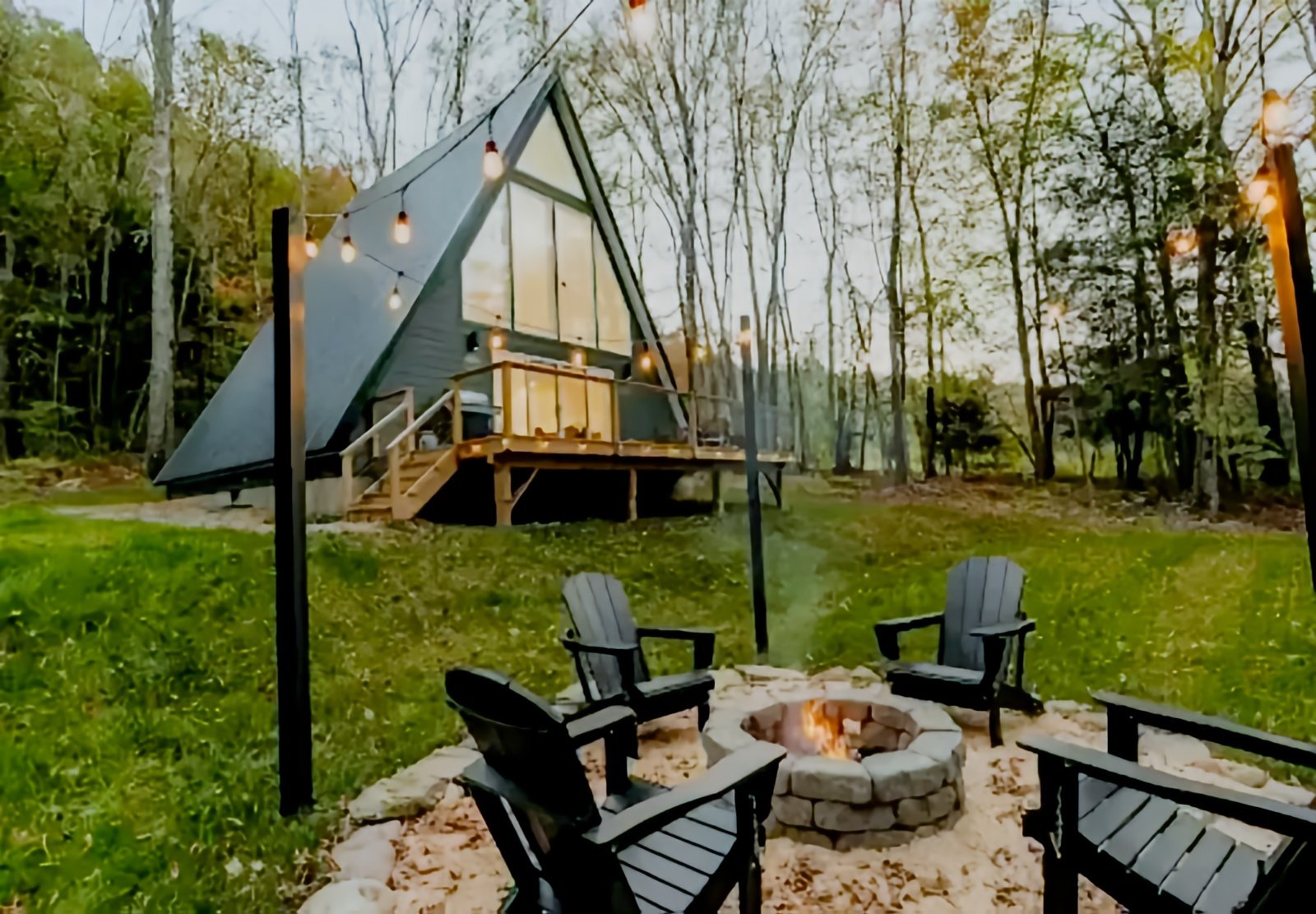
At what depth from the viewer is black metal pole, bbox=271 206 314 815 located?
2340 millimetres

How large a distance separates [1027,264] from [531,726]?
612cm

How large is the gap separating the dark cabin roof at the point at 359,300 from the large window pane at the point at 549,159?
0.10 m

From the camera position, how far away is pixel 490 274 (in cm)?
699

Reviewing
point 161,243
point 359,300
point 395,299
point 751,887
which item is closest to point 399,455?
point 395,299

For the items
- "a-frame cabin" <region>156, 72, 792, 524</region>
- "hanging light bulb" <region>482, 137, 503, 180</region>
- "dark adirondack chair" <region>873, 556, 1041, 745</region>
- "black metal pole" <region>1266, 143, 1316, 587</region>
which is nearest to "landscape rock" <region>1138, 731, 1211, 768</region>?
"dark adirondack chair" <region>873, 556, 1041, 745</region>

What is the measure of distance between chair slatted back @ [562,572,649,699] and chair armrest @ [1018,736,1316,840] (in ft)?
5.29

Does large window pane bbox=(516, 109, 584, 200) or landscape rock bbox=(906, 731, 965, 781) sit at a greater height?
large window pane bbox=(516, 109, 584, 200)

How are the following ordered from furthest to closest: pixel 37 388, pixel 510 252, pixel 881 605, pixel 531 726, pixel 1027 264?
pixel 510 252 < pixel 1027 264 < pixel 881 605 < pixel 37 388 < pixel 531 726

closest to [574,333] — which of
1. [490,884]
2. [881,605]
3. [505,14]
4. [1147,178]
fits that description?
[505,14]

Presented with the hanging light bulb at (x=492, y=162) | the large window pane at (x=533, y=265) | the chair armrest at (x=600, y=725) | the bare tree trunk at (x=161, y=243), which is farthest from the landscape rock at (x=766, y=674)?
the bare tree trunk at (x=161, y=243)

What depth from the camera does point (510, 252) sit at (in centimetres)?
719

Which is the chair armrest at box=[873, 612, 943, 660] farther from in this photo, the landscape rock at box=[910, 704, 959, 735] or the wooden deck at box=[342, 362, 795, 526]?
the wooden deck at box=[342, 362, 795, 526]

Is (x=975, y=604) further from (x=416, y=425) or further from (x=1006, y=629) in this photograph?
(x=416, y=425)

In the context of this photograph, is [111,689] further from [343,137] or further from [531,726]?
[343,137]
